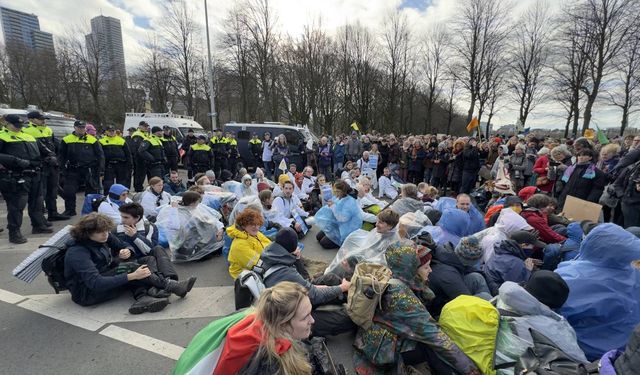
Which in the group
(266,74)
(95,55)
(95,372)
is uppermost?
(95,55)

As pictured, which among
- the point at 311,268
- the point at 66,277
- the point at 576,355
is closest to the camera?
the point at 576,355

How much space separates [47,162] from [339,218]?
19.7 feet

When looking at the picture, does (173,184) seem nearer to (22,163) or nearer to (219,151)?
(22,163)

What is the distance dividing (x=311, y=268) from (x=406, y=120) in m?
34.8

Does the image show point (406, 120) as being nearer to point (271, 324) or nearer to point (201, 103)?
point (201, 103)

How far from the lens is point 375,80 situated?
31.0m

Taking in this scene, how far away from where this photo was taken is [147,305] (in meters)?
3.42

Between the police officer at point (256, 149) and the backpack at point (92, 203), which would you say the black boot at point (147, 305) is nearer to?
the backpack at point (92, 203)

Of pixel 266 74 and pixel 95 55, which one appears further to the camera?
pixel 95 55

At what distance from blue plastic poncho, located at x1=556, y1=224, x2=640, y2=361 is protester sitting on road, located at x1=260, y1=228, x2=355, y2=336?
186 cm

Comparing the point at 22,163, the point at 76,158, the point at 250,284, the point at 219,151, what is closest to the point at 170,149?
the point at 219,151

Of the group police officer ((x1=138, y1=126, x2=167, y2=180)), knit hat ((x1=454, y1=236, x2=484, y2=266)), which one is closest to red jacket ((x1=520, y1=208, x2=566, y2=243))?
knit hat ((x1=454, y1=236, x2=484, y2=266))

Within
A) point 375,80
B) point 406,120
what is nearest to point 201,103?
point 375,80

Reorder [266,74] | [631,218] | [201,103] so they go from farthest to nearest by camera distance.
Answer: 1. [201,103]
2. [266,74]
3. [631,218]
